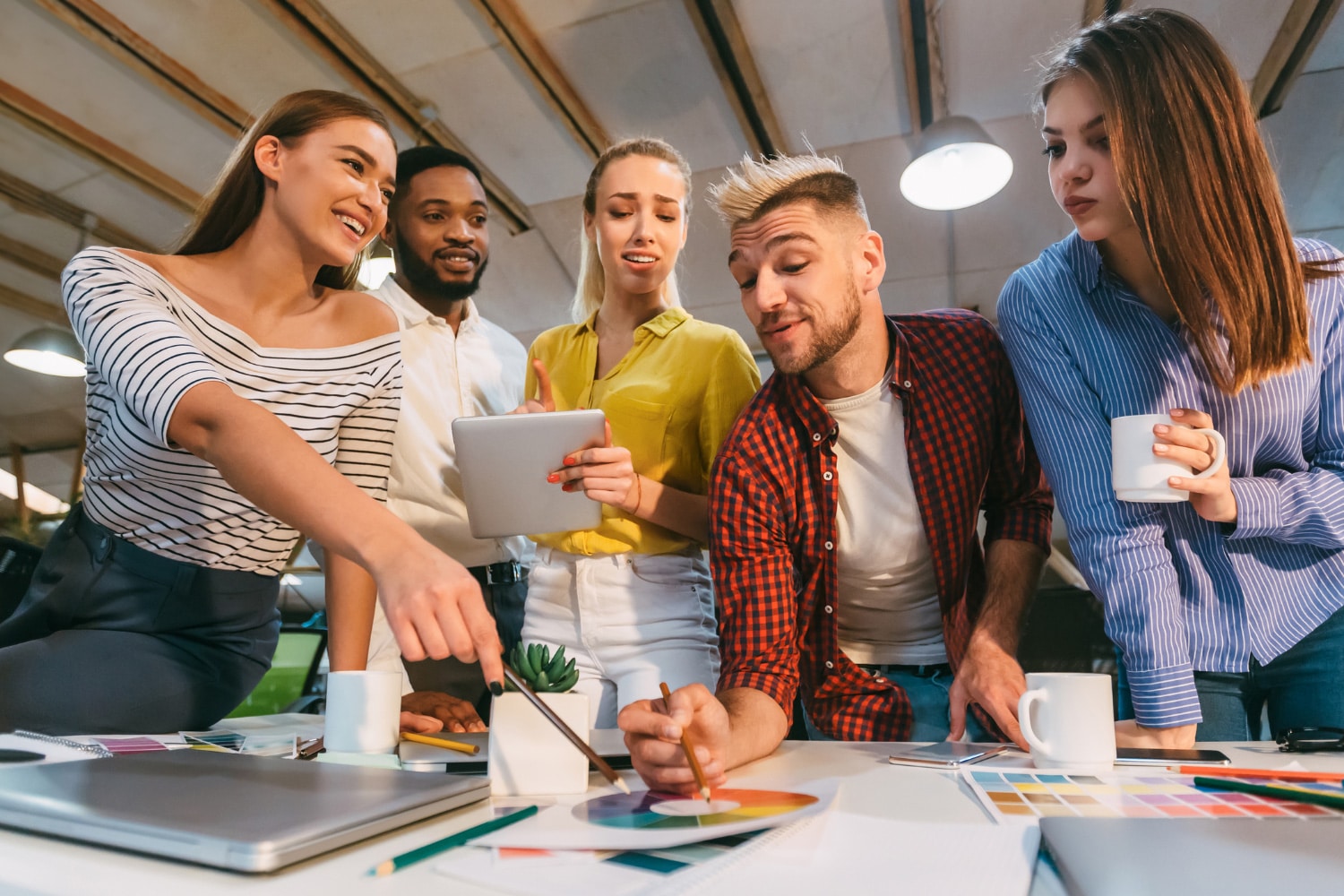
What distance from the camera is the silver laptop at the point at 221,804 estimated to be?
539 mm

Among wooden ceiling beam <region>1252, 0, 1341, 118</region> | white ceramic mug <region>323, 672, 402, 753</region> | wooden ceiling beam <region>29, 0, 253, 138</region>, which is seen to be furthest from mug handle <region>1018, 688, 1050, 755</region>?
wooden ceiling beam <region>29, 0, 253, 138</region>

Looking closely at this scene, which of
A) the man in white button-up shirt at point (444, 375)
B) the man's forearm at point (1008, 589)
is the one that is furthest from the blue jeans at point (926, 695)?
the man in white button-up shirt at point (444, 375)

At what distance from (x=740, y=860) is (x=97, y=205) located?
20.1 ft

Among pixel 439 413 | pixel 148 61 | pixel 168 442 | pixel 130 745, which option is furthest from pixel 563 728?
pixel 148 61

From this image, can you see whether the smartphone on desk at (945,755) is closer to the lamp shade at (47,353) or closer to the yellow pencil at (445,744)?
the yellow pencil at (445,744)

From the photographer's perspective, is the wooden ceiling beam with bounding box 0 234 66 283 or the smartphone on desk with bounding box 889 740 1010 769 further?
the wooden ceiling beam with bounding box 0 234 66 283

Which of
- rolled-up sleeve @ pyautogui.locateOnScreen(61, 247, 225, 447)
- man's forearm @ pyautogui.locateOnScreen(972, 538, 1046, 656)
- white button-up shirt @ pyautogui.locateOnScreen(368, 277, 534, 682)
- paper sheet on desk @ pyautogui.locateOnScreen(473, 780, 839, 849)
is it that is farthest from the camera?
white button-up shirt @ pyautogui.locateOnScreen(368, 277, 534, 682)

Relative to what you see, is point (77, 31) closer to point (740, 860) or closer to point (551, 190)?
point (551, 190)

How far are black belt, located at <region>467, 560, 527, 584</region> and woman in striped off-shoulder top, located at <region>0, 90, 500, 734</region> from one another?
1.61 ft

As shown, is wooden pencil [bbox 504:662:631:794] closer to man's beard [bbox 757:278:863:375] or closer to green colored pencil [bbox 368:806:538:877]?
green colored pencil [bbox 368:806:538:877]

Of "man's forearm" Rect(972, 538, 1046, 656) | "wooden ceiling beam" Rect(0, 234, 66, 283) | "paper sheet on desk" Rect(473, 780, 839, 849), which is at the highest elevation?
"wooden ceiling beam" Rect(0, 234, 66, 283)

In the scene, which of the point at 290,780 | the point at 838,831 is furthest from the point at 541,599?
the point at 838,831

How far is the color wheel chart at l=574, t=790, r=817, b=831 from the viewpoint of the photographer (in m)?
0.63

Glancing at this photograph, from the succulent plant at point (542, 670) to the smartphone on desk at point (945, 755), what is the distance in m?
0.37
